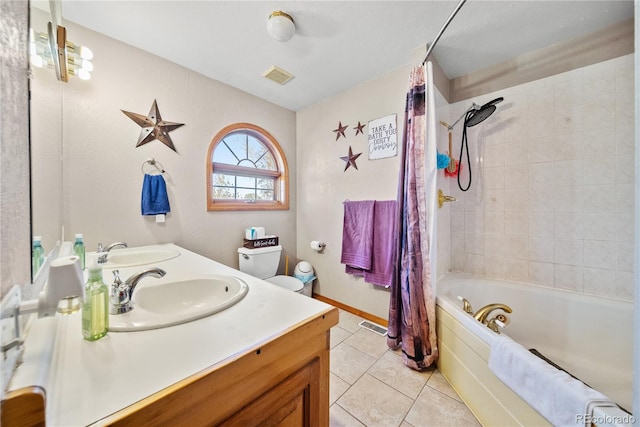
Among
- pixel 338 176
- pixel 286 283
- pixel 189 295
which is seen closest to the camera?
pixel 189 295

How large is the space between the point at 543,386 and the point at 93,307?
1.52 metres

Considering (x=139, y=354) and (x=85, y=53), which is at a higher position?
(x=85, y=53)

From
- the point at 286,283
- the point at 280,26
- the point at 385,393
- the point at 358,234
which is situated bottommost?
the point at 385,393

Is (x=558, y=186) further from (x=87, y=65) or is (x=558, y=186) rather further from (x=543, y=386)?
(x=87, y=65)

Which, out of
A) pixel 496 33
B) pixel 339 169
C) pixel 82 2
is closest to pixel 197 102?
pixel 82 2

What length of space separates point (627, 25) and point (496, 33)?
747 millimetres

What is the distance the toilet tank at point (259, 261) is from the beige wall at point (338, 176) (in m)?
0.55

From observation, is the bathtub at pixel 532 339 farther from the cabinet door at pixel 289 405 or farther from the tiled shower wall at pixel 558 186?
the cabinet door at pixel 289 405

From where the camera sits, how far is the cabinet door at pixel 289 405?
529 mm

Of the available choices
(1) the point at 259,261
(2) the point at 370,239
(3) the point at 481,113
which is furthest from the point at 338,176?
(3) the point at 481,113

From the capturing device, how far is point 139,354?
0.50 m

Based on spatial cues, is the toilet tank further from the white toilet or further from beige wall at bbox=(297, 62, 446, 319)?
beige wall at bbox=(297, 62, 446, 319)

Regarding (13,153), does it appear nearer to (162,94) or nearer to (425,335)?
(162,94)

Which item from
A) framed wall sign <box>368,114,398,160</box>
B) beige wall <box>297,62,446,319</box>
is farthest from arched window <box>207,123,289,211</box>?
framed wall sign <box>368,114,398,160</box>
